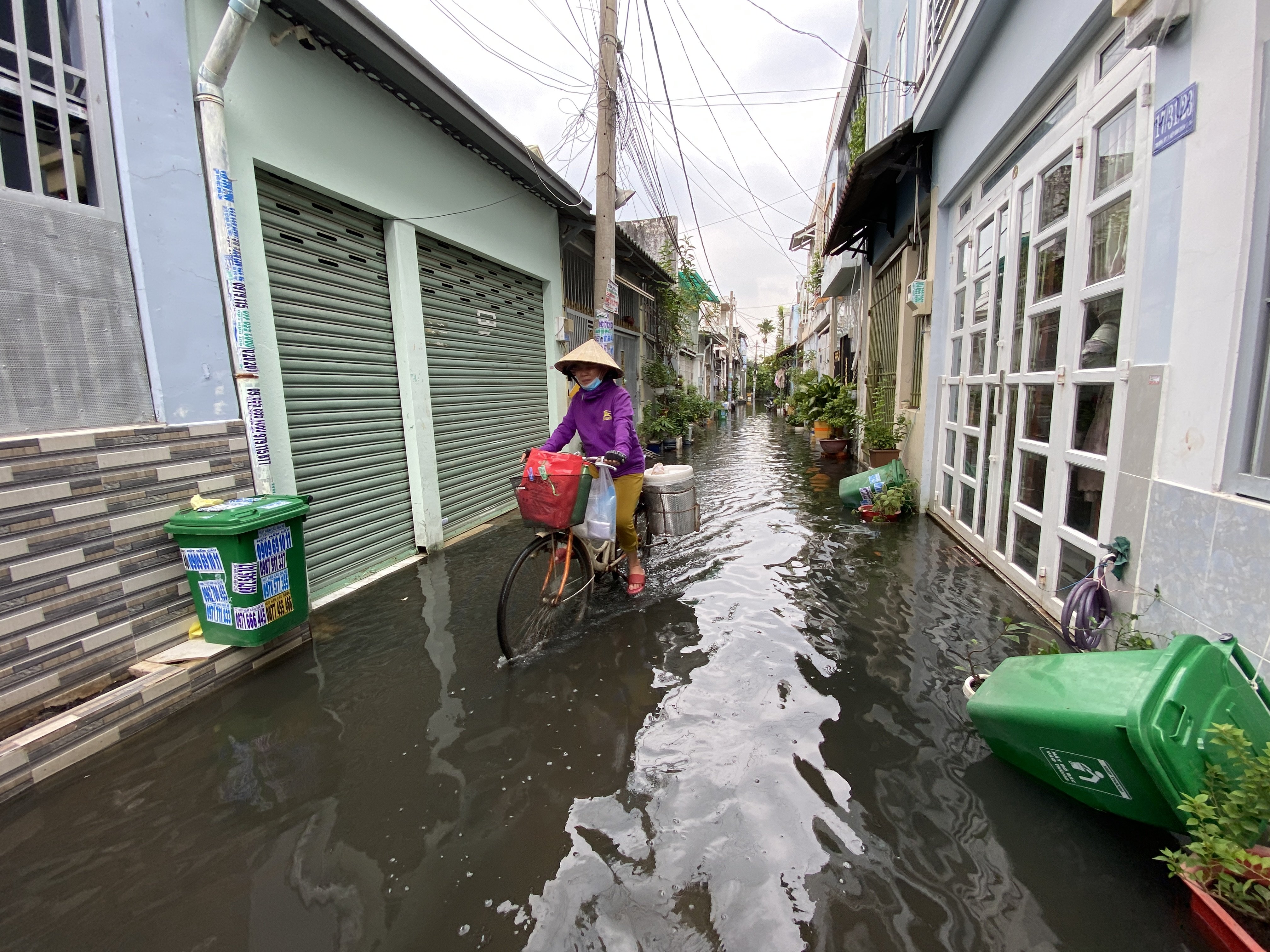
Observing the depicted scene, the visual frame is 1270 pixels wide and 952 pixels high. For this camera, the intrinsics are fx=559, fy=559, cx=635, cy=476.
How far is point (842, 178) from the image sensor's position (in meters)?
13.0

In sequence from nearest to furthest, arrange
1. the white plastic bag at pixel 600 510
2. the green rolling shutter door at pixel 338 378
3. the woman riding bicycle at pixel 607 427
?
the white plastic bag at pixel 600 510
the woman riding bicycle at pixel 607 427
the green rolling shutter door at pixel 338 378

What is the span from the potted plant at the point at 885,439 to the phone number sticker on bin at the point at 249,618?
6604mm

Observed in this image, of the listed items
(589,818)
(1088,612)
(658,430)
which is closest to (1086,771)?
(1088,612)

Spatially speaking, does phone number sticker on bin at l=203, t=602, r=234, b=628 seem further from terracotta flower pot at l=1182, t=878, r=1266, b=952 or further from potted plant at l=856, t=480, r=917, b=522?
potted plant at l=856, t=480, r=917, b=522

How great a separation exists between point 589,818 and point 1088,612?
249 centimetres

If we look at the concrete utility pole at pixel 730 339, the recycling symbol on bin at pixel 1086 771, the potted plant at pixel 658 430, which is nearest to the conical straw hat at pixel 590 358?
the recycling symbol on bin at pixel 1086 771

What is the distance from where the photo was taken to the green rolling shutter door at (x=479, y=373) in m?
5.50

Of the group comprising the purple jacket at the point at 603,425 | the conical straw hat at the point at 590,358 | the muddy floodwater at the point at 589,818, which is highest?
the conical straw hat at the point at 590,358

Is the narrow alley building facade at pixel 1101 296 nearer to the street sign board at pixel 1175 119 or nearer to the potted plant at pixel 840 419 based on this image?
the street sign board at pixel 1175 119

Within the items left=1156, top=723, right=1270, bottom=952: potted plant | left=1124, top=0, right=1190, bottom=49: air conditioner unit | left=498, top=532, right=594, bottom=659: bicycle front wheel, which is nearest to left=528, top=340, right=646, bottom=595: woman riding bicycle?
left=498, top=532, right=594, bottom=659: bicycle front wheel

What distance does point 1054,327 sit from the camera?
3.51 metres

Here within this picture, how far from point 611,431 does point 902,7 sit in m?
7.82

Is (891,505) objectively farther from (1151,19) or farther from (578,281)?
(578,281)

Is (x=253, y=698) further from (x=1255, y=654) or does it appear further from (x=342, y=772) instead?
(x=1255, y=654)
